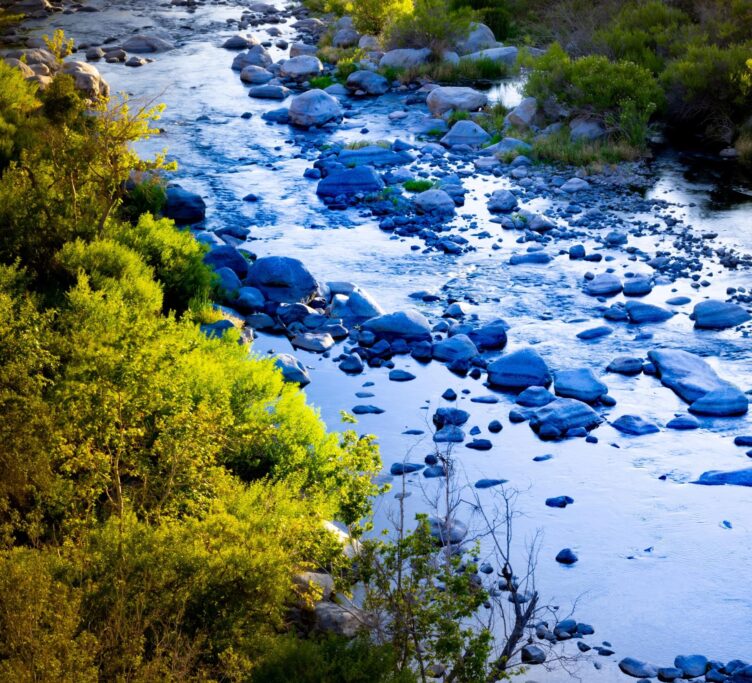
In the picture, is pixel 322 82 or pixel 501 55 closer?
pixel 322 82

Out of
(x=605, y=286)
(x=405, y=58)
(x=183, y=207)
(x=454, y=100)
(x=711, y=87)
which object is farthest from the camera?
(x=405, y=58)

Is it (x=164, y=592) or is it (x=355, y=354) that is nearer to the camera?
(x=164, y=592)

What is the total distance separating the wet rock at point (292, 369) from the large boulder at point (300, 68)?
14427 millimetres

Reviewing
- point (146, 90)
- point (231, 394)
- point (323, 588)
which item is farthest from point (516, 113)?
point (323, 588)

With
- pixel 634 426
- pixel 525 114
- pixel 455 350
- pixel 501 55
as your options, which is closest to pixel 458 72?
pixel 501 55

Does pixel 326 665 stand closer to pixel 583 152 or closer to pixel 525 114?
pixel 583 152

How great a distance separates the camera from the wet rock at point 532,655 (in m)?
6.48

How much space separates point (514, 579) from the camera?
7.18 metres

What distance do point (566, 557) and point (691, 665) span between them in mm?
1311

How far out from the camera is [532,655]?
21.4ft

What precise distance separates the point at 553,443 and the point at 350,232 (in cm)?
610

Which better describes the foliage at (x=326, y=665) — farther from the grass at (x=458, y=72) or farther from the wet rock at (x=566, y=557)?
the grass at (x=458, y=72)

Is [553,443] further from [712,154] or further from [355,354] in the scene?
[712,154]

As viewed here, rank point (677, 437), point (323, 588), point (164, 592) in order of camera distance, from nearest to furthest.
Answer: point (164, 592), point (323, 588), point (677, 437)
